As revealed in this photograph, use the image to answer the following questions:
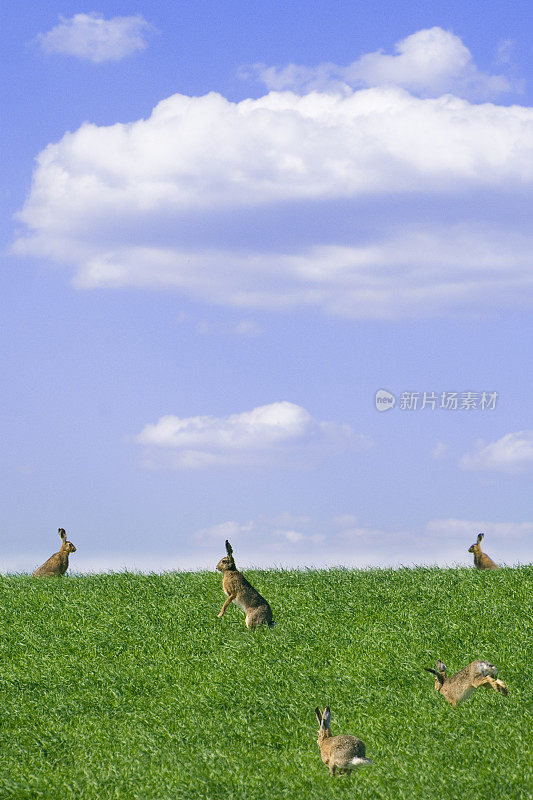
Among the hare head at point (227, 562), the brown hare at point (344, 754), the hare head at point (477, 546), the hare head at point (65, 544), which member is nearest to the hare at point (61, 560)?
the hare head at point (65, 544)

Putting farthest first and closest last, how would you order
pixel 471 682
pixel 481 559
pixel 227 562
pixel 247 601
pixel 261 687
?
pixel 481 559 → pixel 227 562 → pixel 247 601 → pixel 261 687 → pixel 471 682

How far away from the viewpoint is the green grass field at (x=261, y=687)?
33.1ft

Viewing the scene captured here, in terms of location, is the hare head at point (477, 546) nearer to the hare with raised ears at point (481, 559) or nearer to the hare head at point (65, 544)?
the hare with raised ears at point (481, 559)

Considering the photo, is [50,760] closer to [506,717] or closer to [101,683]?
[101,683]

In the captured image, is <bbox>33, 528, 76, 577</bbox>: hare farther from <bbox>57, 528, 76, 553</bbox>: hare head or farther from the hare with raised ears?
the hare with raised ears

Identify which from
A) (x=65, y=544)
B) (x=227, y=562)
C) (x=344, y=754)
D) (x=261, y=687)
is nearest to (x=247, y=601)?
(x=227, y=562)

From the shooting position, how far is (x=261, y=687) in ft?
43.2

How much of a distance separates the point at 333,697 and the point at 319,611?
4140 millimetres

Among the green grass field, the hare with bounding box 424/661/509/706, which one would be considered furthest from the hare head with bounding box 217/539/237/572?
the hare with bounding box 424/661/509/706

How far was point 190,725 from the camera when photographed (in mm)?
12102

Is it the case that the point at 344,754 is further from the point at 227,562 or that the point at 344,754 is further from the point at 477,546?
the point at 477,546

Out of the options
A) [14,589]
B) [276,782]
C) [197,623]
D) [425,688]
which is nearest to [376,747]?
[276,782]

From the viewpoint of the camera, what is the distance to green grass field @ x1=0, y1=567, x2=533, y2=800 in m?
10.1

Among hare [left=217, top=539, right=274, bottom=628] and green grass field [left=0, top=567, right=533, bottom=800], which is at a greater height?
hare [left=217, top=539, right=274, bottom=628]
